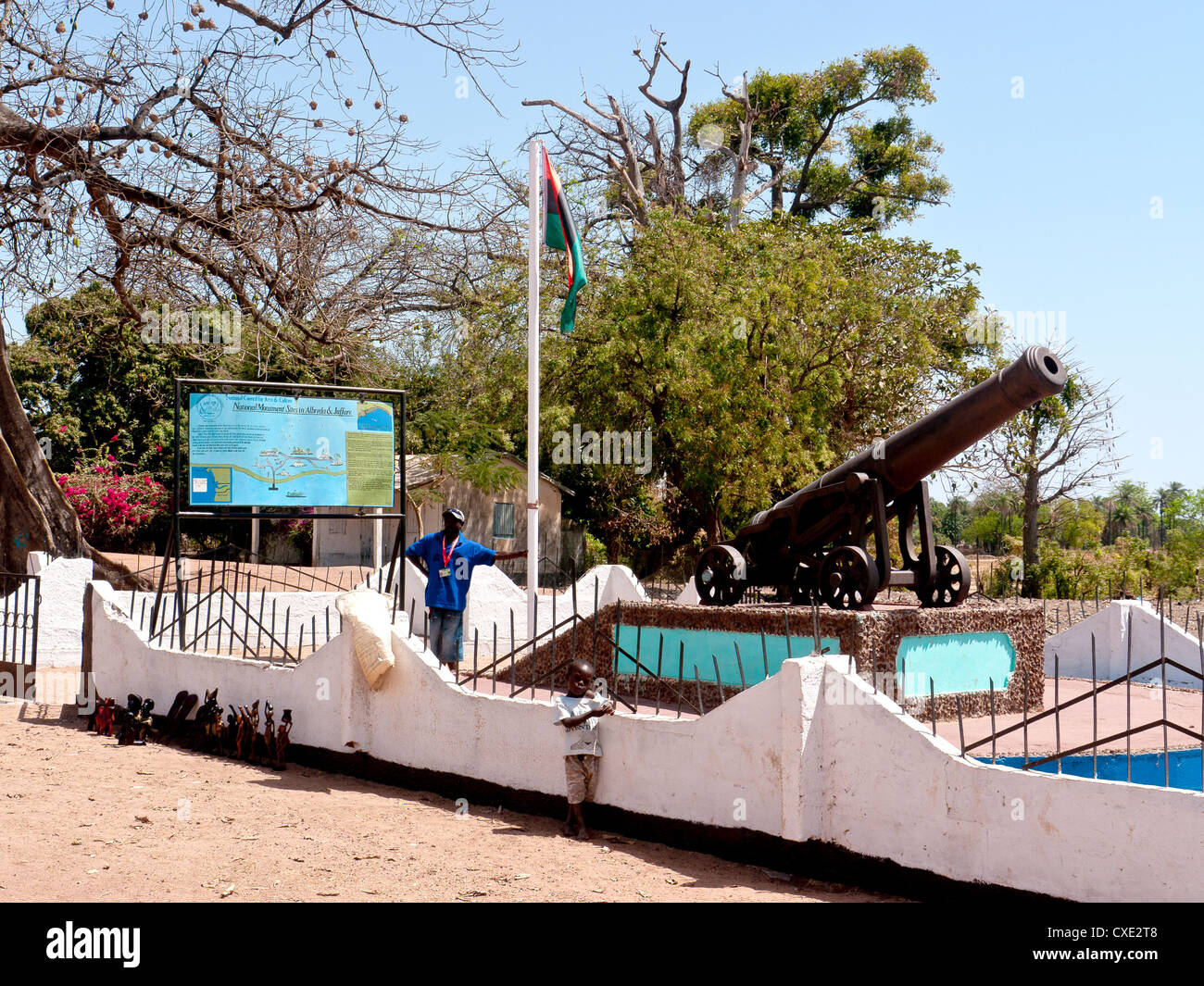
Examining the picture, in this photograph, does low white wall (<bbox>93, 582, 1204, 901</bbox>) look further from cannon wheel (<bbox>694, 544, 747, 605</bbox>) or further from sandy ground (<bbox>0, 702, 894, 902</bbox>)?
cannon wheel (<bbox>694, 544, 747, 605</bbox>)

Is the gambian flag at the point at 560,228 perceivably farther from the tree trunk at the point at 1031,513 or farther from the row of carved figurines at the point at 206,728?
the tree trunk at the point at 1031,513

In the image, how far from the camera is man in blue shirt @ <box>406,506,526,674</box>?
29.5ft

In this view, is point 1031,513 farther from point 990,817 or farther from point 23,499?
point 990,817

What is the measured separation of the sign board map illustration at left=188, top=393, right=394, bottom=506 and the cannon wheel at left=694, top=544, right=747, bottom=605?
3.42 meters

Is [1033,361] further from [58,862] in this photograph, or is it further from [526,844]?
[58,862]

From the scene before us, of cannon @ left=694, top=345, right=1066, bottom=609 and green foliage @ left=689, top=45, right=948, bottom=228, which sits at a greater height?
green foliage @ left=689, top=45, right=948, bottom=228

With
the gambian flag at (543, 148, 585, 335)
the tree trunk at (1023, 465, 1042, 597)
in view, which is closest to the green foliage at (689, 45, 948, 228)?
the tree trunk at (1023, 465, 1042, 597)

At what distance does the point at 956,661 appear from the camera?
9586 millimetres

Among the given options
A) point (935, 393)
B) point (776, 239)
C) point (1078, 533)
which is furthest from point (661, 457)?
point (1078, 533)

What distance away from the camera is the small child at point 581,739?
6.77m

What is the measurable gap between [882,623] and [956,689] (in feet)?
3.35

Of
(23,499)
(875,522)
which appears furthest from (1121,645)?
(23,499)

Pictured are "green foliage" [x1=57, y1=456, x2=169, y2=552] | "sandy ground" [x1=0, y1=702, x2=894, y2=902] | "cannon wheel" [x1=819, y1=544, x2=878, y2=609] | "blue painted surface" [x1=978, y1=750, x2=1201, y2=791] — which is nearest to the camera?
"sandy ground" [x1=0, y1=702, x2=894, y2=902]

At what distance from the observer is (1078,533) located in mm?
30719
